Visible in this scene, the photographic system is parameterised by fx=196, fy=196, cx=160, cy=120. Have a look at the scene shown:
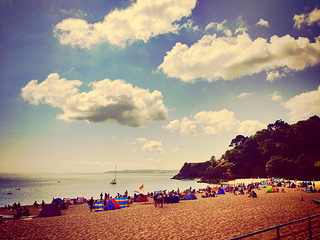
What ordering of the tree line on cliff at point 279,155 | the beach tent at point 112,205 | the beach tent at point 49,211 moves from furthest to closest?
the tree line on cliff at point 279,155 → the beach tent at point 112,205 → the beach tent at point 49,211

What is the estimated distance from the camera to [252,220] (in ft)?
43.1

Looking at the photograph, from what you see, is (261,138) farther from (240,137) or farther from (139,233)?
(139,233)

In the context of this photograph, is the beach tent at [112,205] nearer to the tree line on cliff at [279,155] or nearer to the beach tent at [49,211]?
the beach tent at [49,211]

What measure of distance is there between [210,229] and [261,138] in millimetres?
88516

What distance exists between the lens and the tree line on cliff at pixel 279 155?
62.4 metres

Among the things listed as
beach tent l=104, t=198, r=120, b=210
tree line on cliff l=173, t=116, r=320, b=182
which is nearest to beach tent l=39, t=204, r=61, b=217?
beach tent l=104, t=198, r=120, b=210

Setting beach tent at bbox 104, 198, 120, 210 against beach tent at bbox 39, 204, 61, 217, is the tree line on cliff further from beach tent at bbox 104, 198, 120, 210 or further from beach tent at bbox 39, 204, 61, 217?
beach tent at bbox 39, 204, 61, 217

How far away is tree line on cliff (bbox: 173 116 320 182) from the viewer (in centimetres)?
6241

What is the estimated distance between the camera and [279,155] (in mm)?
70312

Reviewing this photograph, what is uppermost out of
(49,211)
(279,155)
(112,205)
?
(279,155)

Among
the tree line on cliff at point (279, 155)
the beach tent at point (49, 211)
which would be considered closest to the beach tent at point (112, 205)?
the beach tent at point (49, 211)

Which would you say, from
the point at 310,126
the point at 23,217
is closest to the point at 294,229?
the point at 23,217

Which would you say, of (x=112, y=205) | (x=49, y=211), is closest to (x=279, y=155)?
(x=112, y=205)

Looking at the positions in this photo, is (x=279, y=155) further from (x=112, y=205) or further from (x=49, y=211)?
(x=49, y=211)
